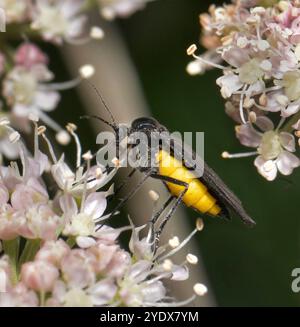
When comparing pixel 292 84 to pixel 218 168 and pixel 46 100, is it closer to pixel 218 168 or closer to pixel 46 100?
pixel 218 168

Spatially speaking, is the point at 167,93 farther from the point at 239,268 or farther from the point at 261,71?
the point at 261,71

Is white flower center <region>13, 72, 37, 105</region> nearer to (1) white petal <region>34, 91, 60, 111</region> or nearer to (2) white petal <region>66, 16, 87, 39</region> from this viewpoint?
(1) white petal <region>34, 91, 60, 111</region>

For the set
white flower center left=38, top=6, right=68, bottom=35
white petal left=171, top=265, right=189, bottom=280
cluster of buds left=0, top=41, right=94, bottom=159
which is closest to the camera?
white petal left=171, top=265, right=189, bottom=280

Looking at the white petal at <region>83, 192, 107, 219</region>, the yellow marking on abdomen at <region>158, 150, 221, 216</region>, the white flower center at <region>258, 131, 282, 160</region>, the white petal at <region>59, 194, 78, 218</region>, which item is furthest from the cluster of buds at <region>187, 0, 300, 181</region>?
the white petal at <region>59, 194, 78, 218</region>

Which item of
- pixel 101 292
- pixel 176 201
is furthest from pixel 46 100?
pixel 101 292

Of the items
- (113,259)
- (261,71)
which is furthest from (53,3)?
(113,259)

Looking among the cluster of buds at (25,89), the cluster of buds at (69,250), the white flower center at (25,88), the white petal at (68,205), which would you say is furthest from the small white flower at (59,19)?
the white petal at (68,205)

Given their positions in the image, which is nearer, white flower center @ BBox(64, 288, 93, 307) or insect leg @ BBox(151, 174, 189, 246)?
white flower center @ BBox(64, 288, 93, 307)
